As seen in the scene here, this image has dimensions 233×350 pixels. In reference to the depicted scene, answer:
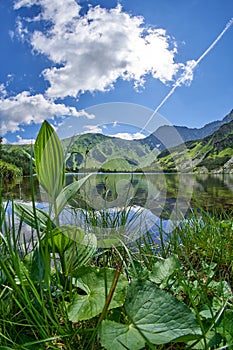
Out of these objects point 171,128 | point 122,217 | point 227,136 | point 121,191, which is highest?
point 227,136

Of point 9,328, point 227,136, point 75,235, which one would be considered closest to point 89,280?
point 75,235

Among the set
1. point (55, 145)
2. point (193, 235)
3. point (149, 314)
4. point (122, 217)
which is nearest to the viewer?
point (149, 314)

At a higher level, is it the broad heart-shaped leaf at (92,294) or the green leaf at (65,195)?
the green leaf at (65,195)

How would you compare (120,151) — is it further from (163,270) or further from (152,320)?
(152,320)

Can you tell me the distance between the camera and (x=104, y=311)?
2.27ft

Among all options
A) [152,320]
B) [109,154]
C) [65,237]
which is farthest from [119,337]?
[109,154]

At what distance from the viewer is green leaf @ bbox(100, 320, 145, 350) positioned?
584 millimetres

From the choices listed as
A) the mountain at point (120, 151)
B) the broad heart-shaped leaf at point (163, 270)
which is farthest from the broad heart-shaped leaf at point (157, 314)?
the mountain at point (120, 151)

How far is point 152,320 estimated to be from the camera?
25.7 inches

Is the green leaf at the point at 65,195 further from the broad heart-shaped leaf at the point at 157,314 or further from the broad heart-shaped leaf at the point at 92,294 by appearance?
the broad heart-shaped leaf at the point at 157,314

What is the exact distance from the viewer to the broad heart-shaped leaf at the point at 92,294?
74 centimetres

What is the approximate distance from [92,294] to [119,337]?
0.24 metres

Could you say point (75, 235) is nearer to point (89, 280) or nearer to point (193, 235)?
point (89, 280)

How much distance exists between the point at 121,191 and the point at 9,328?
4.31 feet
